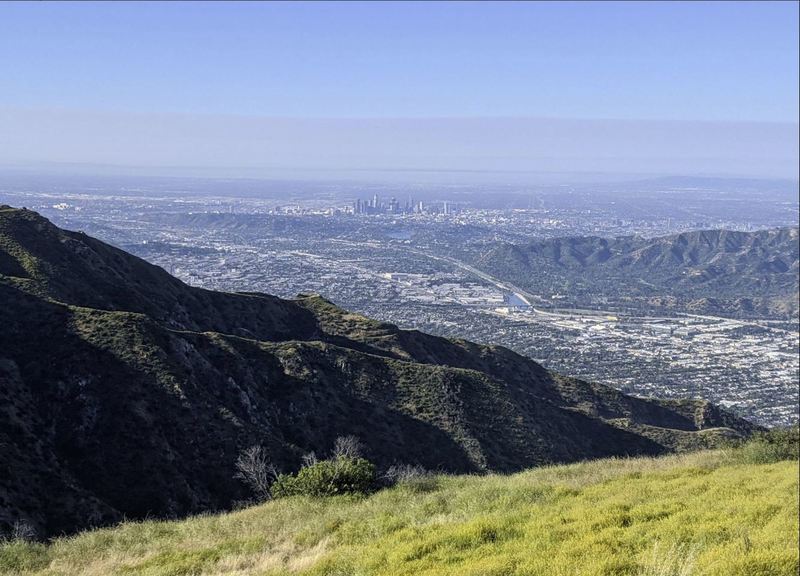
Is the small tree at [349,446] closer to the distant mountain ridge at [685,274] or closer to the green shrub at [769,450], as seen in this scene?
the green shrub at [769,450]

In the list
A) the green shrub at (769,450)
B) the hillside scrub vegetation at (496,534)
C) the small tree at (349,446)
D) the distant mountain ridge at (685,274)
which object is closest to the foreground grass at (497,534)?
the hillside scrub vegetation at (496,534)

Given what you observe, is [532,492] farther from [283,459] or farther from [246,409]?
[246,409]

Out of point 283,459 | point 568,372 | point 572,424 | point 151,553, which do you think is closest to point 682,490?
point 151,553

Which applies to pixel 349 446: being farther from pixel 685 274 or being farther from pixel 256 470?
pixel 685 274

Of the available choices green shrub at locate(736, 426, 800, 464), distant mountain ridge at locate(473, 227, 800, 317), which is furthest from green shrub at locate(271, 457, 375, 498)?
distant mountain ridge at locate(473, 227, 800, 317)

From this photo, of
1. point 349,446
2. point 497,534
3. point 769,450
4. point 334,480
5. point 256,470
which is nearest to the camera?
point 497,534

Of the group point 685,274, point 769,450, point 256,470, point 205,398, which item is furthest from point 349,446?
point 685,274
